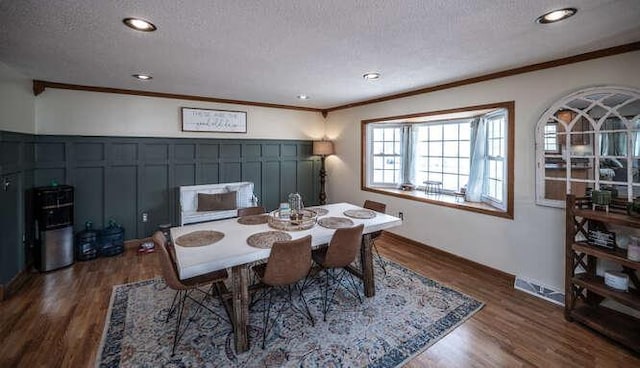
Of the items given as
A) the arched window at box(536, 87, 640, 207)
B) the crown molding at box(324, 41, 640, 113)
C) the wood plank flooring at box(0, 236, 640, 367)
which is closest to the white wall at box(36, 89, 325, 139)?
the wood plank flooring at box(0, 236, 640, 367)

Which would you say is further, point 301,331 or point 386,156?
point 386,156

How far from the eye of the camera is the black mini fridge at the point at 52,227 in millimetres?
3316

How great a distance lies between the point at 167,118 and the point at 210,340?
3.44 m

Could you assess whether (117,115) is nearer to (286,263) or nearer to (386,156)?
(286,263)

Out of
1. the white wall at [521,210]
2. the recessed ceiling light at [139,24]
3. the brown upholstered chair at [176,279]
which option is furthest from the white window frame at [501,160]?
the recessed ceiling light at [139,24]

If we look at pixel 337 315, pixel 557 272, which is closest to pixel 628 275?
pixel 557 272

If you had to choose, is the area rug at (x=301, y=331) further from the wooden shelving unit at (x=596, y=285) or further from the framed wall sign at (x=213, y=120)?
the framed wall sign at (x=213, y=120)

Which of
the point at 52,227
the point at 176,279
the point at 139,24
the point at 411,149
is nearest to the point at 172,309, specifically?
the point at 176,279

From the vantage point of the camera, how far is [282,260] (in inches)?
80.8

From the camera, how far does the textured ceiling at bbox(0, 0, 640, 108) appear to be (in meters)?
1.75

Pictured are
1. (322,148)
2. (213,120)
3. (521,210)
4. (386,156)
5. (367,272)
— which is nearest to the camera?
(367,272)

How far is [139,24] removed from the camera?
1958 millimetres

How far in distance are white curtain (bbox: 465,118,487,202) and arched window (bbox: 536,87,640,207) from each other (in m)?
0.95

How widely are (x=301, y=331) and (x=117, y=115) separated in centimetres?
386
